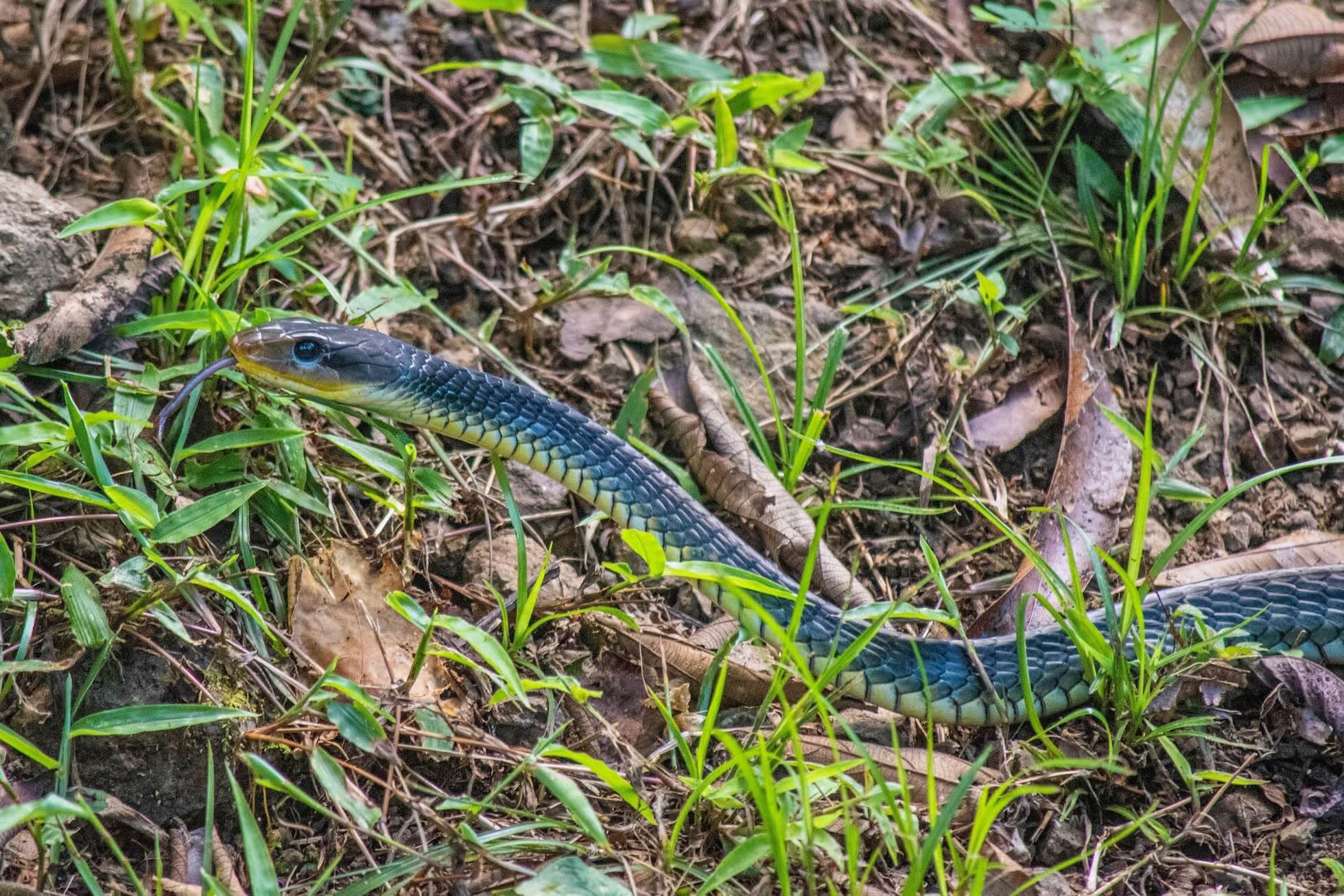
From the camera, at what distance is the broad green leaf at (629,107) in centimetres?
524

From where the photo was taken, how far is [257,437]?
4.06 meters

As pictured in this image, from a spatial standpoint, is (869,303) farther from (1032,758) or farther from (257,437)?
(257,437)

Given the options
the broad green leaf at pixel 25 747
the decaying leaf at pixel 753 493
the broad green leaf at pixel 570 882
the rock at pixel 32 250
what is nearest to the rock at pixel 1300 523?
the decaying leaf at pixel 753 493

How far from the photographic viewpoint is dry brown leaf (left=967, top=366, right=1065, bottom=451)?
501cm

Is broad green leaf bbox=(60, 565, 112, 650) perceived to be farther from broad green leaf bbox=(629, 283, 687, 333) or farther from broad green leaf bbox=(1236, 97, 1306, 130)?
broad green leaf bbox=(1236, 97, 1306, 130)

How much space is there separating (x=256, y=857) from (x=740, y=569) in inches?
62.7

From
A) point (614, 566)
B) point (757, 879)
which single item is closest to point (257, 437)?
point (614, 566)

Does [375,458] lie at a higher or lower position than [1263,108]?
lower

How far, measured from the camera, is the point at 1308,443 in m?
5.07

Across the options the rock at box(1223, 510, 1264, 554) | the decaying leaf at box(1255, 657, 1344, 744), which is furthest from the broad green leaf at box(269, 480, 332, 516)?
the rock at box(1223, 510, 1264, 554)

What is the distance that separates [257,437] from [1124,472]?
10.3 ft

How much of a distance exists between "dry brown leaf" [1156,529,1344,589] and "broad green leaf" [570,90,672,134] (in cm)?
269

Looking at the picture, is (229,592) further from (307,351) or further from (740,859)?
(740,859)

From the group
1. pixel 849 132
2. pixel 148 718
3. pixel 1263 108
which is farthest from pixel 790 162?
pixel 148 718
